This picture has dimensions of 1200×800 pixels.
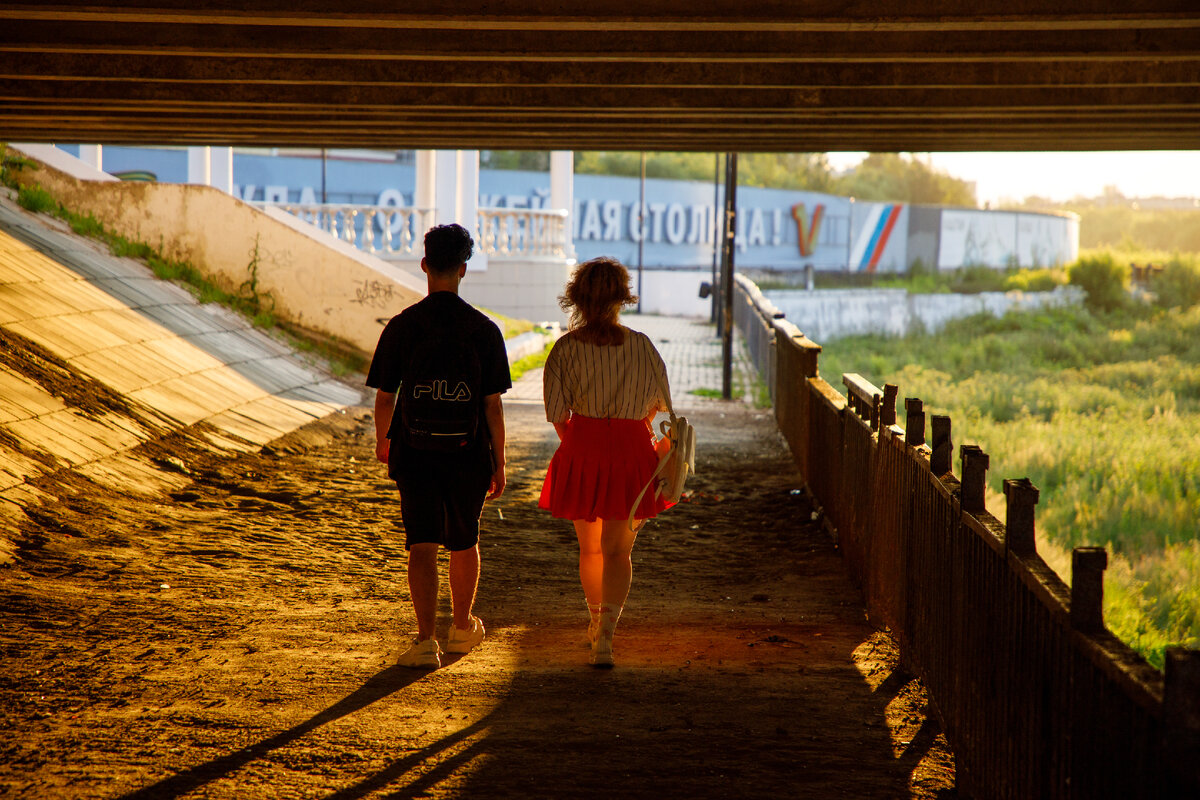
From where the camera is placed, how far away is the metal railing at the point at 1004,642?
8.55ft

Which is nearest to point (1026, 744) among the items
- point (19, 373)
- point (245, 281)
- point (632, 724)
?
point (632, 724)

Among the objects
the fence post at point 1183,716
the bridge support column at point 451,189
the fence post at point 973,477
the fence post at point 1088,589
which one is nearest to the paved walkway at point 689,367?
the bridge support column at point 451,189

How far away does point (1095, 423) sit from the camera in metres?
20.5

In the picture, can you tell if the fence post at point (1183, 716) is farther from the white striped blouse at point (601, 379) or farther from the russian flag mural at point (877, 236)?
the russian flag mural at point (877, 236)

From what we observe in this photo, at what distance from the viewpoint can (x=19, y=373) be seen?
972cm

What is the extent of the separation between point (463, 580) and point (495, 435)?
0.72m

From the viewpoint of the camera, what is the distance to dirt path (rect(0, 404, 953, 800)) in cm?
418

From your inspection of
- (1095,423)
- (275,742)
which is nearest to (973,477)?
(275,742)

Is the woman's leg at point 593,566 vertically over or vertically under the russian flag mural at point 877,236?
under

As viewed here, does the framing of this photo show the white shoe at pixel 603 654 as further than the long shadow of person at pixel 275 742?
Yes

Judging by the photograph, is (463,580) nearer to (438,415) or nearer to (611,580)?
(611,580)

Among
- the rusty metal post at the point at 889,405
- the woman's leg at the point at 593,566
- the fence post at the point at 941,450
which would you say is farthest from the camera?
the rusty metal post at the point at 889,405

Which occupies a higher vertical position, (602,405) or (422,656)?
(602,405)

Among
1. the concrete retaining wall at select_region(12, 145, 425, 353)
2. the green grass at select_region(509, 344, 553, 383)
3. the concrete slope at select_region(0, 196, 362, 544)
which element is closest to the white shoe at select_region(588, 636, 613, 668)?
the concrete slope at select_region(0, 196, 362, 544)
